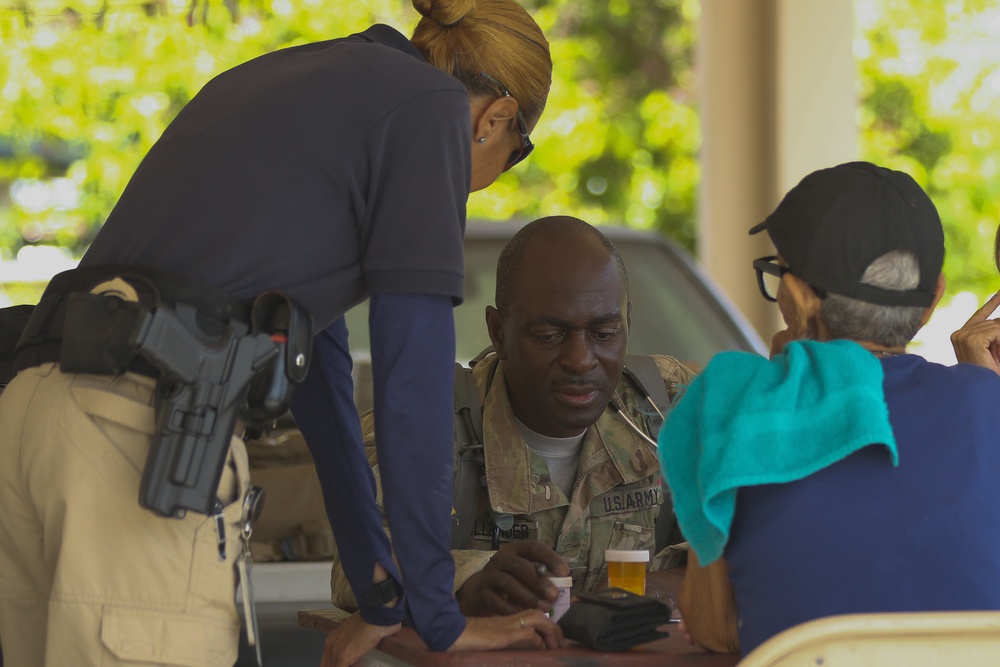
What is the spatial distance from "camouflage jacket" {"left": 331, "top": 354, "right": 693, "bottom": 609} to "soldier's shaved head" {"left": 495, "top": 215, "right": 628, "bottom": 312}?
0.70 ft

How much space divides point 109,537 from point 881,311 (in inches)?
48.2

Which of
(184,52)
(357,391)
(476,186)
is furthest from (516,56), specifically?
(184,52)

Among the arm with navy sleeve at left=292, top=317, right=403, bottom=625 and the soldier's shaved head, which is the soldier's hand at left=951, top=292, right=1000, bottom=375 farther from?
the arm with navy sleeve at left=292, top=317, right=403, bottom=625

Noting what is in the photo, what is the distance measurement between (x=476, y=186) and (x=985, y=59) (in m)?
11.0

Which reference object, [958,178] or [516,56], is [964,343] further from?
[958,178]

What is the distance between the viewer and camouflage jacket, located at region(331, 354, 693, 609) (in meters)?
3.05

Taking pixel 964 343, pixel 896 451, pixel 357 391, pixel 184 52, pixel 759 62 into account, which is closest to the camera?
pixel 896 451

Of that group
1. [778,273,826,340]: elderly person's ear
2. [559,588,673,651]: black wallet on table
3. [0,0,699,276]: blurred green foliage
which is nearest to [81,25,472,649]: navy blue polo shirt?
[559,588,673,651]: black wallet on table

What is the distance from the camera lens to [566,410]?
3.13m

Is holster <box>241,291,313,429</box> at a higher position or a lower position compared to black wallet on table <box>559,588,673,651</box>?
higher

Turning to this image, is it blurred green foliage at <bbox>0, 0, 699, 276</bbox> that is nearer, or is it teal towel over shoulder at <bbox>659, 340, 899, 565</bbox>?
teal towel over shoulder at <bbox>659, 340, 899, 565</bbox>

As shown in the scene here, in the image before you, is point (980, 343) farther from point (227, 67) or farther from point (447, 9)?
point (227, 67)

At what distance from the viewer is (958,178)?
12.8 m

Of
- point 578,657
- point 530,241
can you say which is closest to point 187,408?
point 578,657
